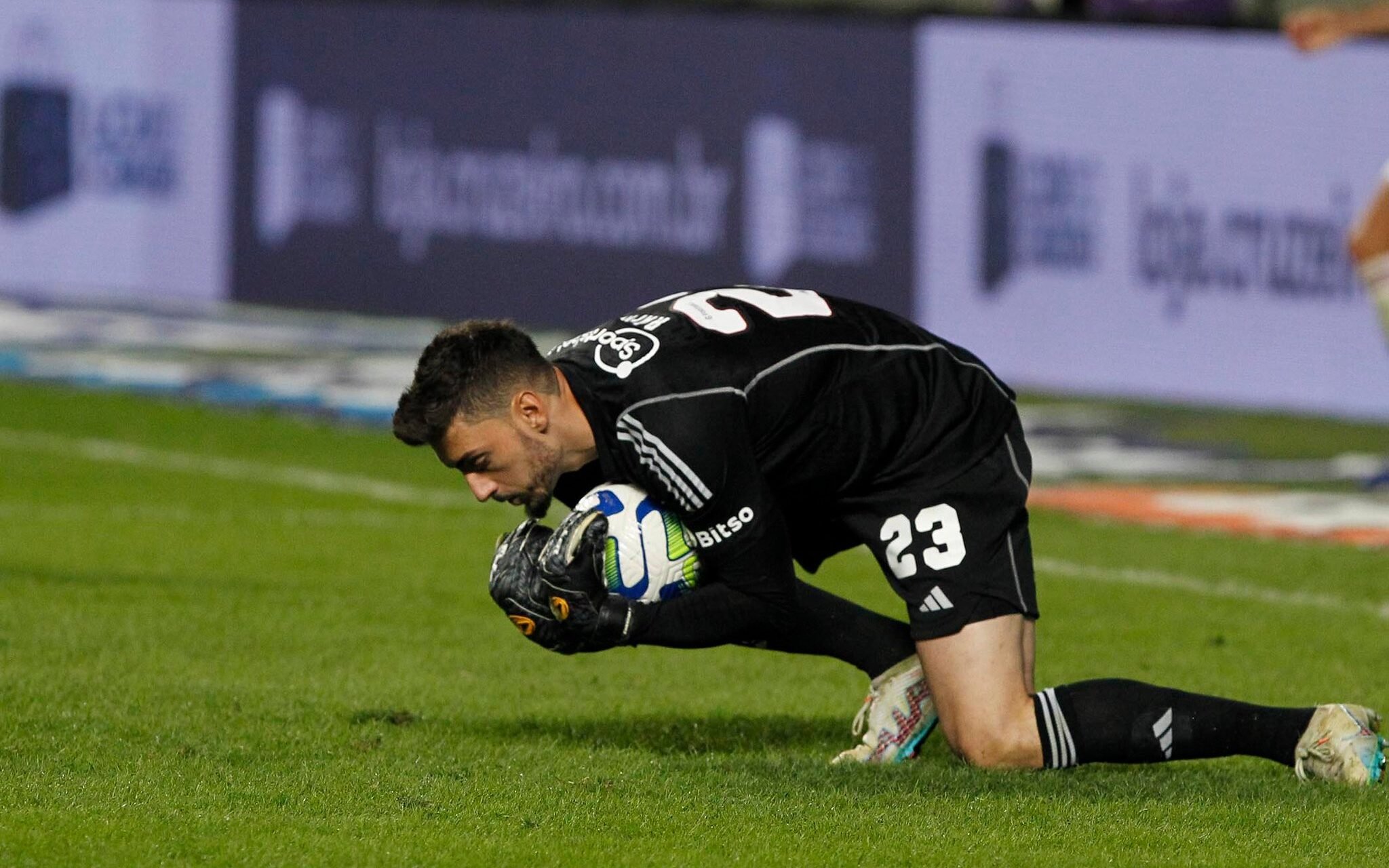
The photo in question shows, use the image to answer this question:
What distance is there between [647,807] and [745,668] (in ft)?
7.48

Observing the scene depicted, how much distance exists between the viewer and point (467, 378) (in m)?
5.52

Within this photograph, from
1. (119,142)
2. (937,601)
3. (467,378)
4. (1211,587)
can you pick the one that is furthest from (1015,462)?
(119,142)

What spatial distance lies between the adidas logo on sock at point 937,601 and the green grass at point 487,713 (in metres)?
0.38

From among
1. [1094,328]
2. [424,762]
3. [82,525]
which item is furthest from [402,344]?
[424,762]

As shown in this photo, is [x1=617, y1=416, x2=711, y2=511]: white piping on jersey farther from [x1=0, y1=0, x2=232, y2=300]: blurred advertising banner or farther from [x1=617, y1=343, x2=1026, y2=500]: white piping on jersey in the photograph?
[x1=0, y1=0, x2=232, y2=300]: blurred advertising banner

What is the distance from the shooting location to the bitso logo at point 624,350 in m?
5.60

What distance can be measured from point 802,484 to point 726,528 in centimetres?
38

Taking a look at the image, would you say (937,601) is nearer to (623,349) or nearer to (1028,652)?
(1028,652)

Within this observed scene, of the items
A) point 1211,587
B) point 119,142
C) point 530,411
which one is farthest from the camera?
point 119,142

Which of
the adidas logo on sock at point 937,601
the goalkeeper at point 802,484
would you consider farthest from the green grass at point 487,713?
the adidas logo on sock at point 937,601

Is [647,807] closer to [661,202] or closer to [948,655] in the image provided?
[948,655]

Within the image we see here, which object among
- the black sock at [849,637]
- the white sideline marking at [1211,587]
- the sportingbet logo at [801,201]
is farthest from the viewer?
the sportingbet logo at [801,201]

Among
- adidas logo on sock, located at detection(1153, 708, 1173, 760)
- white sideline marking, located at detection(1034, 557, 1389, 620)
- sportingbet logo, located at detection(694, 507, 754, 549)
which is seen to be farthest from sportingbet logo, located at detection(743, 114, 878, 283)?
sportingbet logo, located at detection(694, 507, 754, 549)

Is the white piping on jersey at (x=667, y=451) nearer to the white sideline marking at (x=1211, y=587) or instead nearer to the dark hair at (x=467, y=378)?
the dark hair at (x=467, y=378)
